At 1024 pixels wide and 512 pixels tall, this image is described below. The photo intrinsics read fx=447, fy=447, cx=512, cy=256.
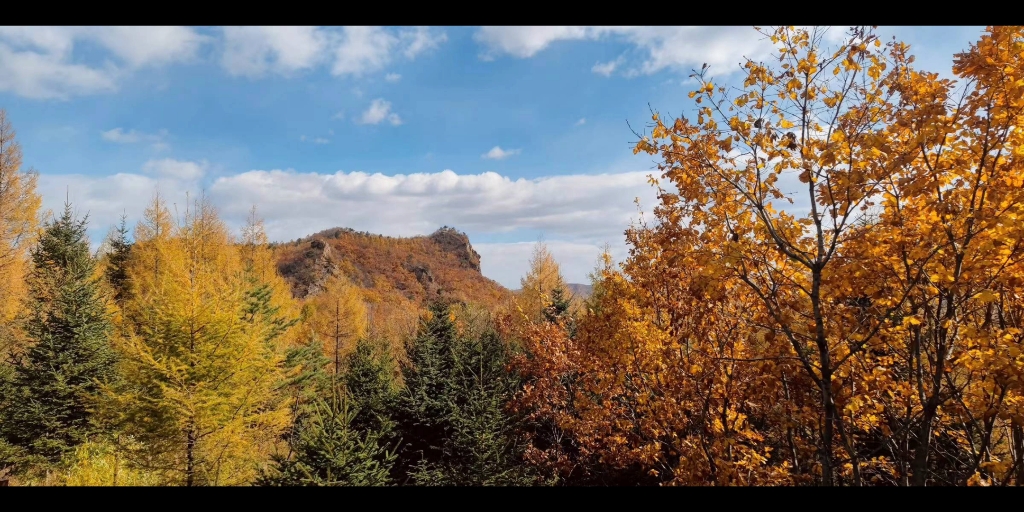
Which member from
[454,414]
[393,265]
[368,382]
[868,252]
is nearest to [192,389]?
[454,414]

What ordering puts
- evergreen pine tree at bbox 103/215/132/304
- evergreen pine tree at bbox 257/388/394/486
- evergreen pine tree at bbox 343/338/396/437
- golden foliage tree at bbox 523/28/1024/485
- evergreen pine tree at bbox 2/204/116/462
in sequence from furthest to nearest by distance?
evergreen pine tree at bbox 103/215/132/304 → evergreen pine tree at bbox 343/338/396/437 → evergreen pine tree at bbox 2/204/116/462 → evergreen pine tree at bbox 257/388/394/486 → golden foliage tree at bbox 523/28/1024/485

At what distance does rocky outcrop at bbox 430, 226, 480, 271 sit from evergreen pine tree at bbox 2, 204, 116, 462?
8005 centimetres

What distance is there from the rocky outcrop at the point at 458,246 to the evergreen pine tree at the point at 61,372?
263 feet

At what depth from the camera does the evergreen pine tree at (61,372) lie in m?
11.2

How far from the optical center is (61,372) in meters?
11.9

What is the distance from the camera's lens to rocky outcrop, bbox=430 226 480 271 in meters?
95.2

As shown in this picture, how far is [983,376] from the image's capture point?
3.78 m

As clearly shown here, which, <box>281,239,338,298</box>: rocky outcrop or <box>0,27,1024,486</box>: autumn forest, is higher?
<box>281,239,338,298</box>: rocky outcrop

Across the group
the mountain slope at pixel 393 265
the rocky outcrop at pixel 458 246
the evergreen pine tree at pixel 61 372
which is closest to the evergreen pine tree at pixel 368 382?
the evergreen pine tree at pixel 61 372

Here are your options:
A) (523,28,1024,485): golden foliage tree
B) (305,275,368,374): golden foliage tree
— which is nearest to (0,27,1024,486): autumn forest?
(523,28,1024,485): golden foliage tree

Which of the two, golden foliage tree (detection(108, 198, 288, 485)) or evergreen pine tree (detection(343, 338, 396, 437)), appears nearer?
golden foliage tree (detection(108, 198, 288, 485))

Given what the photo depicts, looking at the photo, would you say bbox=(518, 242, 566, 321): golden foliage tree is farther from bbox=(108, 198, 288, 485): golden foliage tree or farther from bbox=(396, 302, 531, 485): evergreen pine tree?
bbox=(108, 198, 288, 485): golden foliage tree

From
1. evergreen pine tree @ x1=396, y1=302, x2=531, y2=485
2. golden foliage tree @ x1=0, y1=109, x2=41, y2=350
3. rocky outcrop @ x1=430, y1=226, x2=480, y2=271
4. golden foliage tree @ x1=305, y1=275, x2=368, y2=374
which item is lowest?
evergreen pine tree @ x1=396, y1=302, x2=531, y2=485
